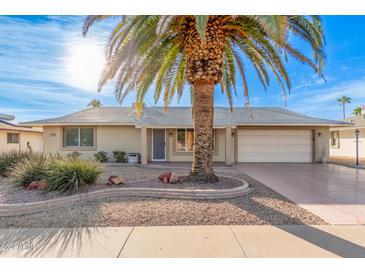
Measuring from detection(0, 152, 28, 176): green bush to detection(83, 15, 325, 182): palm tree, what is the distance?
19.8ft

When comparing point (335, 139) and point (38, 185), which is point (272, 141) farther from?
point (38, 185)

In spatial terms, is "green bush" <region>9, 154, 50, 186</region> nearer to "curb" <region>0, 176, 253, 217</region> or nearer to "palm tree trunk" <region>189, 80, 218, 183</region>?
"curb" <region>0, 176, 253, 217</region>

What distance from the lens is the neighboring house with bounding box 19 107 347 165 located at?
15375 millimetres

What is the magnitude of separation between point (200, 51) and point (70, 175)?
567cm

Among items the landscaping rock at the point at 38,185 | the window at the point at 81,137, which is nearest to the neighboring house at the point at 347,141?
the window at the point at 81,137

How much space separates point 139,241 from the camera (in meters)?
4.11

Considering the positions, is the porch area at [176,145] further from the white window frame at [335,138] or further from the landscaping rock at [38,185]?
the white window frame at [335,138]

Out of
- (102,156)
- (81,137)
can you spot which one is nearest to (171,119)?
(102,156)

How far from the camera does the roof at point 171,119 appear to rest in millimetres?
15014

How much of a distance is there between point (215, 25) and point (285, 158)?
12.3m

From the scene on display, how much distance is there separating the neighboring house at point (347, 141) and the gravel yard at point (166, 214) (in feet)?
58.9

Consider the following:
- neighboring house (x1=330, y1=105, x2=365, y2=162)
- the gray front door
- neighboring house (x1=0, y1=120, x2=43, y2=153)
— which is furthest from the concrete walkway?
neighboring house (x1=0, y1=120, x2=43, y2=153)
